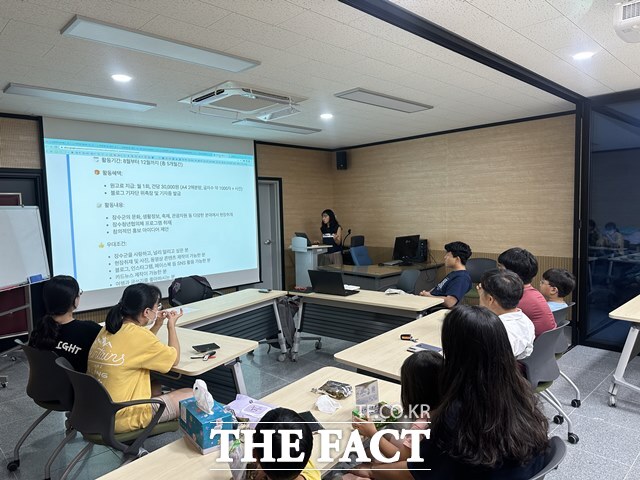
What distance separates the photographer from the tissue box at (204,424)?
5.09 ft

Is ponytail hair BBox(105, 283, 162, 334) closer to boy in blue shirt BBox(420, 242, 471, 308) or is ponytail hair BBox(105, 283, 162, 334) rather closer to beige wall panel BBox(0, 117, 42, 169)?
boy in blue shirt BBox(420, 242, 471, 308)

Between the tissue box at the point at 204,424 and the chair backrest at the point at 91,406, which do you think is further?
the chair backrest at the point at 91,406

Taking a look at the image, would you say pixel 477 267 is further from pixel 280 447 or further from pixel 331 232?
pixel 280 447

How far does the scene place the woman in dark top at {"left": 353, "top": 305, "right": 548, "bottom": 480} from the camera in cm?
121

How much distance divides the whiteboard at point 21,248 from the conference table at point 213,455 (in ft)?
12.5

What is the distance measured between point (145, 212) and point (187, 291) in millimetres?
1475

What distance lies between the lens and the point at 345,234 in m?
7.95

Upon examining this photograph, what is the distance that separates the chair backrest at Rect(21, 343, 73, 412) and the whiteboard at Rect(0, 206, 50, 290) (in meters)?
2.45

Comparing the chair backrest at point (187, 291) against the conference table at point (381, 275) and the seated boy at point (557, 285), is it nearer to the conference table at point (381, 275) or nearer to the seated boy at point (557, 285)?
the conference table at point (381, 275)

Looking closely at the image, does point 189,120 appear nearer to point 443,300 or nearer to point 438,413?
point 443,300

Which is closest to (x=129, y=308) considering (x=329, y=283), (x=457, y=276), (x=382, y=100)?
(x=329, y=283)

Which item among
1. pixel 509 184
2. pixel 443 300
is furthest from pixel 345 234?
pixel 443 300

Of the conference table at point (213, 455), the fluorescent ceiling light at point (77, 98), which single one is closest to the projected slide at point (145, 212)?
the fluorescent ceiling light at point (77, 98)

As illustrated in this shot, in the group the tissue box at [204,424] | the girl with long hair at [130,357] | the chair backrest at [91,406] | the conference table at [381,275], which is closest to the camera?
the tissue box at [204,424]
